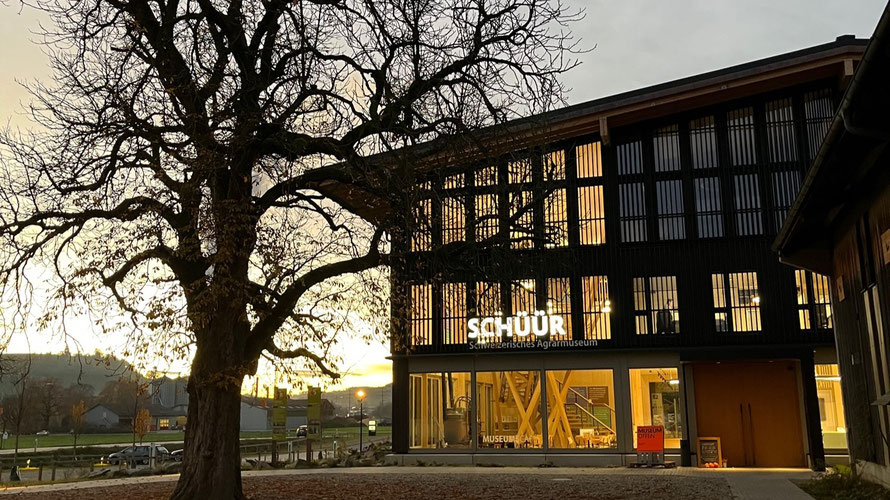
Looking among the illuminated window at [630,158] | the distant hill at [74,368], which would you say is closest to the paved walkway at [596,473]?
the distant hill at [74,368]

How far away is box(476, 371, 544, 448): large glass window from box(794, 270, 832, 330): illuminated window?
8.11 m

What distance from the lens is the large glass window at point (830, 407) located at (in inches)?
884

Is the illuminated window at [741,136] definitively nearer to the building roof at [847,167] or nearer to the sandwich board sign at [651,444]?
the sandwich board sign at [651,444]

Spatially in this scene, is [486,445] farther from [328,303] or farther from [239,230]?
[239,230]

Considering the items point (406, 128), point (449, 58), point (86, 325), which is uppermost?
→ point (449, 58)

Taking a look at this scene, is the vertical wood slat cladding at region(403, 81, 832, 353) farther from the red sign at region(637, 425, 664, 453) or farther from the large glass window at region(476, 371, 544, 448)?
the red sign at region(637, 425, 664, 453)

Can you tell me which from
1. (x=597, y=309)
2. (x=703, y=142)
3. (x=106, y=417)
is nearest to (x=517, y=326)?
(x=597, y=309)

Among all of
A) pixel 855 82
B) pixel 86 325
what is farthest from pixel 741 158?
pixel 86 325

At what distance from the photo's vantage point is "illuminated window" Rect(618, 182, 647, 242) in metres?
24.5

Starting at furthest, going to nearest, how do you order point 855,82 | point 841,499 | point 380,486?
point 380,486, point 841,499, point 855,82

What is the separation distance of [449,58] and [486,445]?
627 inches

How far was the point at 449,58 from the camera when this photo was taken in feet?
41.3

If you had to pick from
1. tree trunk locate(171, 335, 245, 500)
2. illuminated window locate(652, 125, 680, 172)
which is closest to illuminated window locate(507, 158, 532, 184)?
tree trunk locate(171, 335, 245, 500)

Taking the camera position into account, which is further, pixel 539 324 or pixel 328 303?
pixel 539 324
